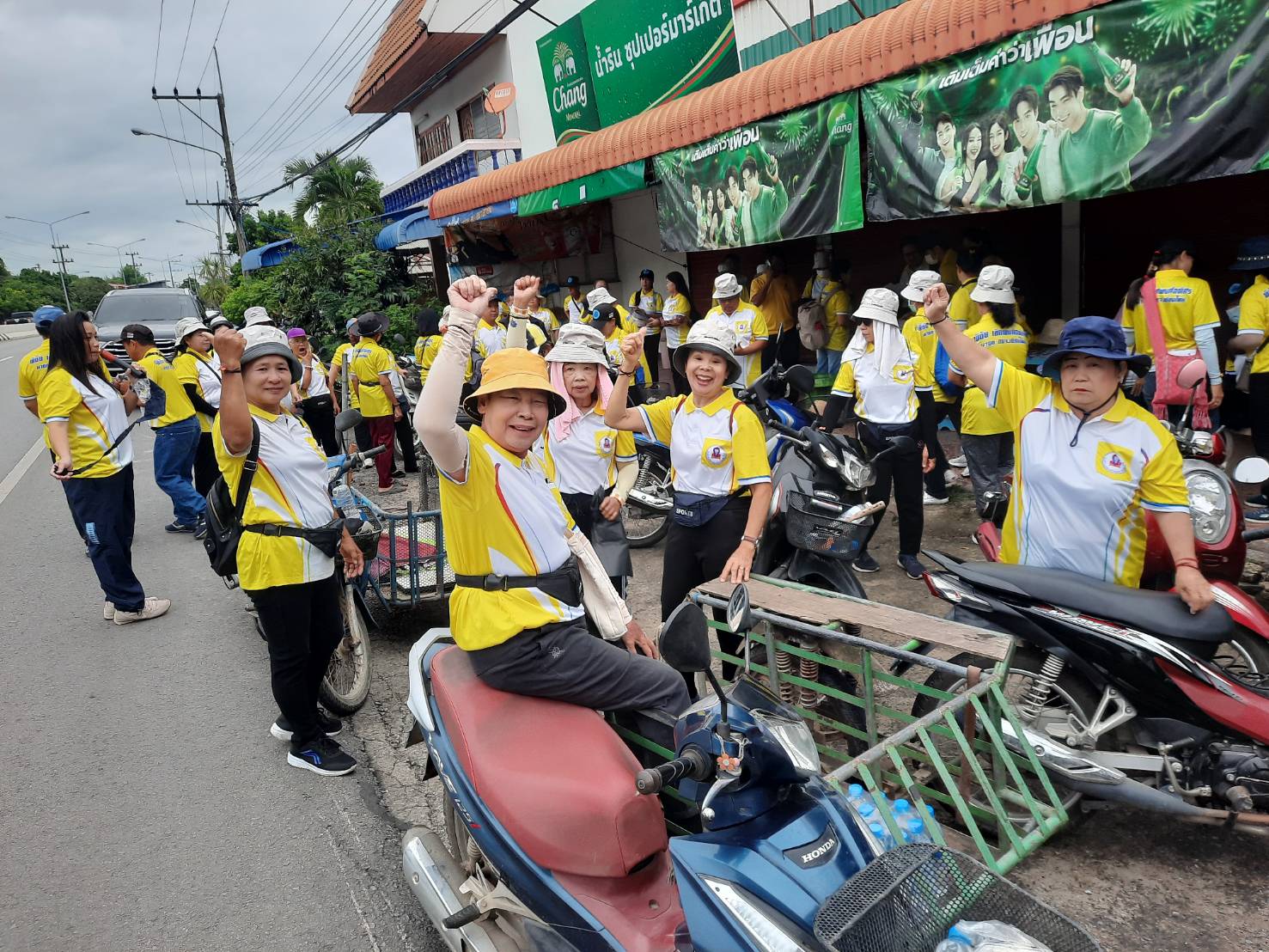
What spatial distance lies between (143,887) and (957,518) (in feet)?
19.1

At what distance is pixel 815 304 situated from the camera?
9852mm

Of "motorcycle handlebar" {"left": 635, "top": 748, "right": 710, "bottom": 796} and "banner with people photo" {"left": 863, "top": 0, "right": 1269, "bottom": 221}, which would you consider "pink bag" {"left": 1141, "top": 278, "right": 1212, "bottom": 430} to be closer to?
"banner with people photo" {"left": 863, "top": 0, "right": 1269, "bottom": 221}

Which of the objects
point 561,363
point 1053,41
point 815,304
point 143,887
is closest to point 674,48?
point 815,304

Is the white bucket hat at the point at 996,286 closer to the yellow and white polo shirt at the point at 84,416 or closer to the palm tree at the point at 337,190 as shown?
the yellow and white polo shirt at the point at 84,416

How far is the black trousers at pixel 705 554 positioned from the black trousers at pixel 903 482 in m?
2.06

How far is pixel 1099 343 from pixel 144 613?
5908 millimetres

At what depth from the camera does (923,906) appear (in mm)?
1514

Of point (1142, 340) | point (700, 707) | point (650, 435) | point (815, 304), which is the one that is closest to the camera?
point (700, 707)

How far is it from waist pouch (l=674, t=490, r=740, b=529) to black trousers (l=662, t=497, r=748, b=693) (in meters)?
0.02

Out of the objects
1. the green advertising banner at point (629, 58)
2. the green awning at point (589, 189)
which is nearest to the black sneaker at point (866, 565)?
the green awning at point (589, 189)

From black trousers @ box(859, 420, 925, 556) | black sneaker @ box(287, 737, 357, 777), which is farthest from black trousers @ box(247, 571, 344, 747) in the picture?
black trousers @ box(859, 420, 925, 556)

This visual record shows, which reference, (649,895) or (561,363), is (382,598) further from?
(649,895)

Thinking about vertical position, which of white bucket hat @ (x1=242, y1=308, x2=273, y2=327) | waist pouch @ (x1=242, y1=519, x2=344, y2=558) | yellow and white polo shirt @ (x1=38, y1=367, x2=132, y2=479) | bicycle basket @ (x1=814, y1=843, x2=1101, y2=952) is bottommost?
bicycle basket @ (x1=814, y1=843, x2=1101, y2=952)

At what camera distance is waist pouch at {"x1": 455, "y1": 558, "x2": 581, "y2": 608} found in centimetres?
262
